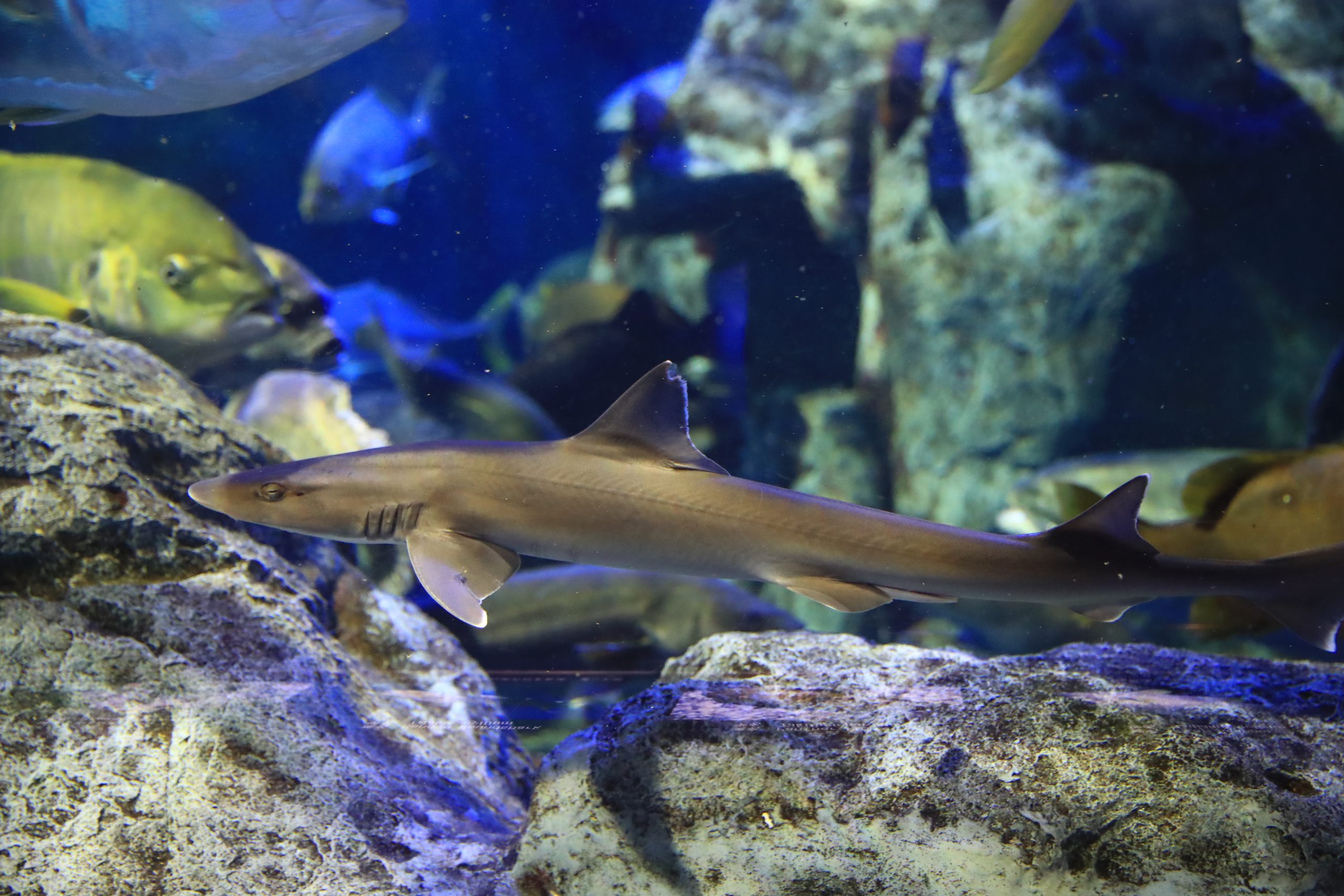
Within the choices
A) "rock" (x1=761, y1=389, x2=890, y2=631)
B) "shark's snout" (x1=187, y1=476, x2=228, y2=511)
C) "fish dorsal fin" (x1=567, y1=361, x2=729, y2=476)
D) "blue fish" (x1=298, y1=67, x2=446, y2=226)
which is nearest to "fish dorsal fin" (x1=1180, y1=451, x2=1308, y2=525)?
"rock" (x1=761, y1=389, x2=890, y2=631)

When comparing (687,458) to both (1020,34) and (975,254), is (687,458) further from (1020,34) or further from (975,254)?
(975,254)

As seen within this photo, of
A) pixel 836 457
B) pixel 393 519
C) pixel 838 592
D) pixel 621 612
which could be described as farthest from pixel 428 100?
pixel 838 592

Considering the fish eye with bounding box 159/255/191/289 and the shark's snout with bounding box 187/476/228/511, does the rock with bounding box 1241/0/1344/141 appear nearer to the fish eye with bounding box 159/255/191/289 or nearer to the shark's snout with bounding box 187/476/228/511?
the fish eye with bounding box 159/255/191/289

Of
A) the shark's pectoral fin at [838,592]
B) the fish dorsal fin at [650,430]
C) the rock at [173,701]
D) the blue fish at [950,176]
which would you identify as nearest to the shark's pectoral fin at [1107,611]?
the shark's pectoral fin at [838,592]

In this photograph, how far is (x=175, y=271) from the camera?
3150mm

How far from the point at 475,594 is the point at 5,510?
1.45 metres

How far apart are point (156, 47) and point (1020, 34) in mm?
3534

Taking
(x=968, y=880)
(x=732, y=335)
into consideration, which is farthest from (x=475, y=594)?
(x=732, y=335)

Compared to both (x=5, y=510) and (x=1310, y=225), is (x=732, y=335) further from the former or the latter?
(x=1310, y=225)

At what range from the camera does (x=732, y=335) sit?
4.19 meters

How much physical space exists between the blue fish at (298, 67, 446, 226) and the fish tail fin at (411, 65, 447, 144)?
3 cm

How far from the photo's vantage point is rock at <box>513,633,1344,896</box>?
152cm

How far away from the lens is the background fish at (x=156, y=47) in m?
2.59

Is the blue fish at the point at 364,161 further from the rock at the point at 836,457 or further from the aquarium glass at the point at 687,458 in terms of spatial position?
the rock at the point at 836,457
